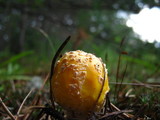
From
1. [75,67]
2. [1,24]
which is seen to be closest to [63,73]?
[75,67]

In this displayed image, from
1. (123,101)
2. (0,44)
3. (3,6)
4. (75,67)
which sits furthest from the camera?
(0,44)

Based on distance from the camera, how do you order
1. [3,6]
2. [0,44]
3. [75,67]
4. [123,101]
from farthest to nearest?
1. [0,44]
2. [3,6]
3. [123,101]
4. [75,67]

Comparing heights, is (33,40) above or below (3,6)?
below

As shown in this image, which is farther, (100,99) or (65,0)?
(65,0)

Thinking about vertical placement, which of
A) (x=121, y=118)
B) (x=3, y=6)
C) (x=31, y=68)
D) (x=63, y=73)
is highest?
(x=3, y=6)

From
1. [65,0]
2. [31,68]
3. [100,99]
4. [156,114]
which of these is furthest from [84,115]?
[65,0]

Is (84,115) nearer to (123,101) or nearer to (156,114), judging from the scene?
(123,101)
